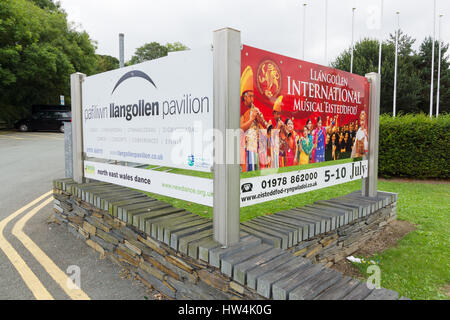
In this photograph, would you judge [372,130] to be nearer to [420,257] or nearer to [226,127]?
[420,257]

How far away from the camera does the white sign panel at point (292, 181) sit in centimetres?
309

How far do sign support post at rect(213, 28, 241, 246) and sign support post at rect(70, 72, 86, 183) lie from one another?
9.86 feet

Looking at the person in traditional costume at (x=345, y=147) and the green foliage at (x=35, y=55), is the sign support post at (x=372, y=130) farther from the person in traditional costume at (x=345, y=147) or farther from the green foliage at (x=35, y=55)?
the green foliage at (x=35, y=55)

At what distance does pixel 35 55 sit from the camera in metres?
21.9

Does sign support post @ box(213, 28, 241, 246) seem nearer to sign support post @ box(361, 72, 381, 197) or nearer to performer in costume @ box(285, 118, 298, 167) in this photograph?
performer in costume @ box(285, 118, 298, 167)

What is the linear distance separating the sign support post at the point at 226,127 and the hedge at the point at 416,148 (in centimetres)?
884

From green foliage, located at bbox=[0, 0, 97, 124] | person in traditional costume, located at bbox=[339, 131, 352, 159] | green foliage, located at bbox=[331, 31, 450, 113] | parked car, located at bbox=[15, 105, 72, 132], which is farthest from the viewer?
green foliage, located at bbox=[331, 31, 450, 113]

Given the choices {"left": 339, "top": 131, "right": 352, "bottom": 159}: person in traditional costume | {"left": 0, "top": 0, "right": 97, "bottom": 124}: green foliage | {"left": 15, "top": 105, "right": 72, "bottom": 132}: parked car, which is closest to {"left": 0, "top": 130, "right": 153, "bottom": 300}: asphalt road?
{"left": 339, "top": 131, "right": 352, "bottom": 159}: person in traditional costume

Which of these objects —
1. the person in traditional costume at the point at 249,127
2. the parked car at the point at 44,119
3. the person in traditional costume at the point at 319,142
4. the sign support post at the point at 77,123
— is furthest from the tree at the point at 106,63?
the person in traditional costume at the point at 249,127

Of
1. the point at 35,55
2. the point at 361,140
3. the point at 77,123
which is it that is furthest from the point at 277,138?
the point at 35,55

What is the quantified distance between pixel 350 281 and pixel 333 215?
5.08 ft

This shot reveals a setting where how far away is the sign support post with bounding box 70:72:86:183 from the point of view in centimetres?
490

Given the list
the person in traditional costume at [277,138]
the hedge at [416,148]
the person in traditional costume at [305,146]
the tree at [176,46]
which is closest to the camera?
the person in traditional costume at [277,138]
